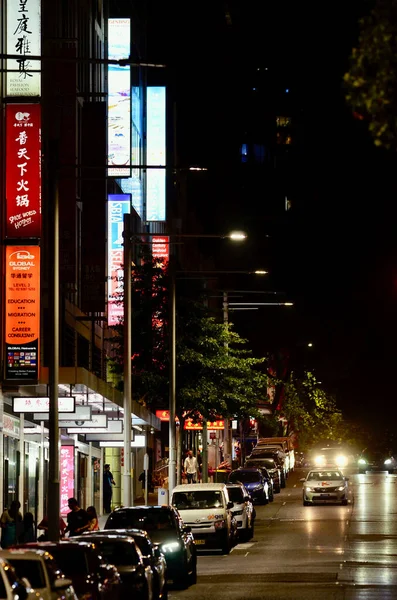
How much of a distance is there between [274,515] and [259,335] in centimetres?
4025

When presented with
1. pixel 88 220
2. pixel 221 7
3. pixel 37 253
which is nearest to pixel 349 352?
pixel 88 220

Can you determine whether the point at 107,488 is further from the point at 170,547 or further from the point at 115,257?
the point at 170,547

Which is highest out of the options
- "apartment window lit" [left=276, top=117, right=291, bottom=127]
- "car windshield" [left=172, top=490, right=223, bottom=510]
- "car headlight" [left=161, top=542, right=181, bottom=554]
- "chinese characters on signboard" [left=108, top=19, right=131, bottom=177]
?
"apartment window lit" [left=276, top=117, right=291, bottom=127]

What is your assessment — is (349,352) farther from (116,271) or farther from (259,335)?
(259,335)

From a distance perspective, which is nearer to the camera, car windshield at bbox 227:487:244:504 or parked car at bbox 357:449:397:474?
car windshield at bbox 227:487:244:504

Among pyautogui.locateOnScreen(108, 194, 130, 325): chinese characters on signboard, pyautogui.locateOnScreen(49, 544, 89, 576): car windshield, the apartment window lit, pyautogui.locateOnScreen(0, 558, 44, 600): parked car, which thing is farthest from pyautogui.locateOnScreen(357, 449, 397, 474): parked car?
pyautogui.locateOnScreen(0, 558, 44, 600): parked car

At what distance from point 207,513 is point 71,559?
1676 cm

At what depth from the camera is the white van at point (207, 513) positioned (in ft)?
115

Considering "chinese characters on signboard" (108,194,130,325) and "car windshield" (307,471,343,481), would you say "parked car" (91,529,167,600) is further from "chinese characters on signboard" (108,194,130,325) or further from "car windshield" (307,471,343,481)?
"car windshield" (307,471,343,481)

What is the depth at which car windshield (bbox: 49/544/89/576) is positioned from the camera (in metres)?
18.4

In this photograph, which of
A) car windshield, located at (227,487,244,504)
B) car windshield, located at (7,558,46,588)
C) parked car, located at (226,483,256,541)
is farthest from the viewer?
car windshield, located at (227,487,244,504)

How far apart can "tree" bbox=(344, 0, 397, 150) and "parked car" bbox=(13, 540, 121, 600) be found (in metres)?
8.60

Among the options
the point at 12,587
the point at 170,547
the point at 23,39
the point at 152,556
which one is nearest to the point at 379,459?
the point at 23,39

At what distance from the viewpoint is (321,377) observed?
78.2m
